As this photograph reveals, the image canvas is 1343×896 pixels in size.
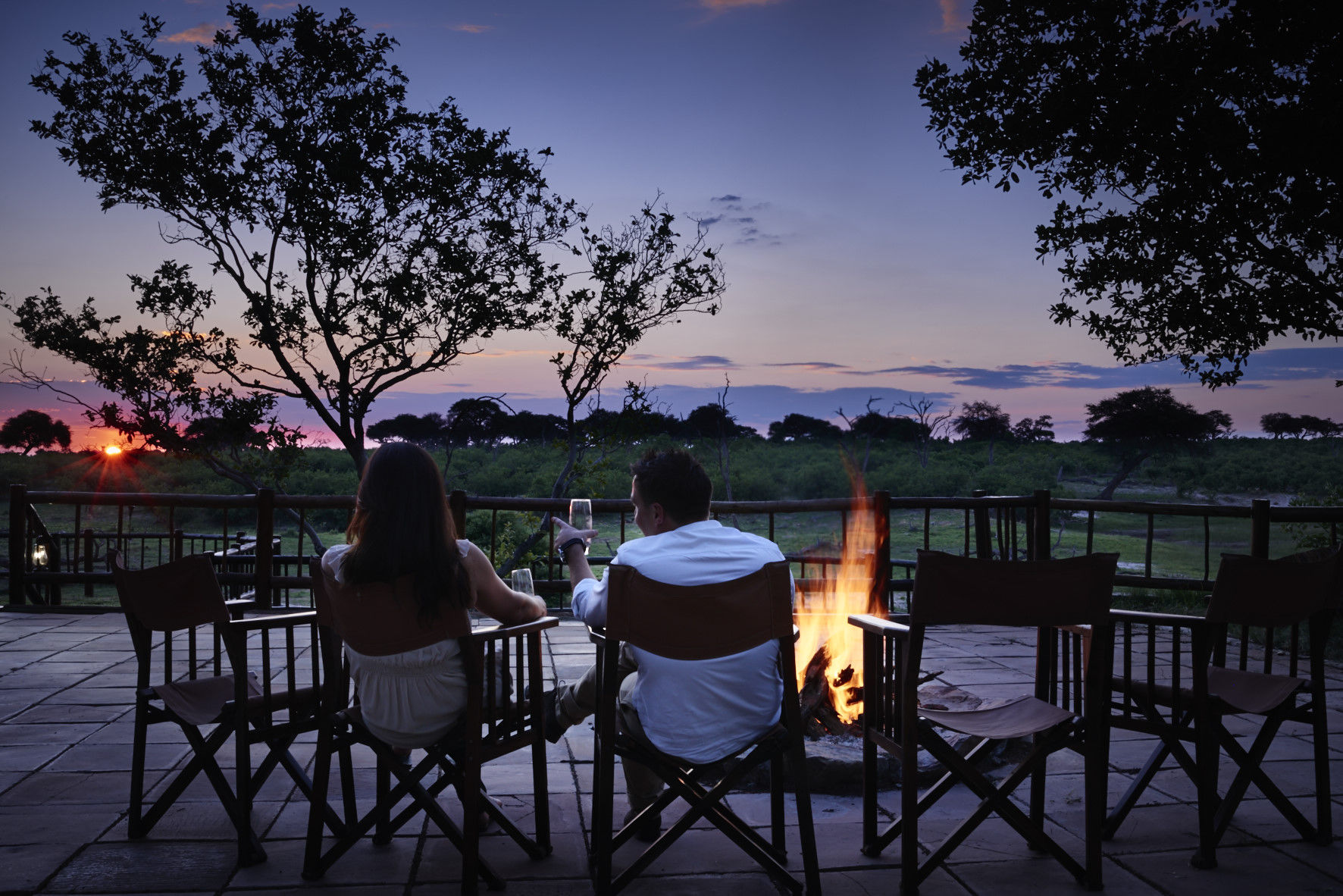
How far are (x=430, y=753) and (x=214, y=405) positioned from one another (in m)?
8.72

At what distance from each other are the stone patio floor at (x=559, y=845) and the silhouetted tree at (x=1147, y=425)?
19.7m

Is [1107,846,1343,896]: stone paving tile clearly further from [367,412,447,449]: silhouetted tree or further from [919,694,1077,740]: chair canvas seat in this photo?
[367,412,447,449]: silhouetted tree

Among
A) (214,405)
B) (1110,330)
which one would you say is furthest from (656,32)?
(214,405)

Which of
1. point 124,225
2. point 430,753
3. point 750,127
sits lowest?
point 430,753

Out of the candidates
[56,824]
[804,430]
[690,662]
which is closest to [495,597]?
[690,662]

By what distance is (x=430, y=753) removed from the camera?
2439mm

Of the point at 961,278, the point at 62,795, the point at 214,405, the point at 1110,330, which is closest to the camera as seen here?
the point at 62,795

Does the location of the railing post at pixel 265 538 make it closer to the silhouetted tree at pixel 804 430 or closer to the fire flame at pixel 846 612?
the fire flame at pixel 846 612

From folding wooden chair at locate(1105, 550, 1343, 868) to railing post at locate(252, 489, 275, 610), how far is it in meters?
5.36

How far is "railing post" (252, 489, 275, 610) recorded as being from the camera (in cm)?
623

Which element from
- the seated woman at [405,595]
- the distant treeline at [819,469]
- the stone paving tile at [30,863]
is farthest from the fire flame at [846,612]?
the distant treeline at [819,469]

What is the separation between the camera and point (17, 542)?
7.09 m

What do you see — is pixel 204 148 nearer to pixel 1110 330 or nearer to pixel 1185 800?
pixel 1110 330

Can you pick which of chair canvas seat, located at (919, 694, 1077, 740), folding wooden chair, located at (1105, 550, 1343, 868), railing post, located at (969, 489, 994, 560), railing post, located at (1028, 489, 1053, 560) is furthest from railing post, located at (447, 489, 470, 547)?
railing post, located at (1028, 489, 1053, 560)
